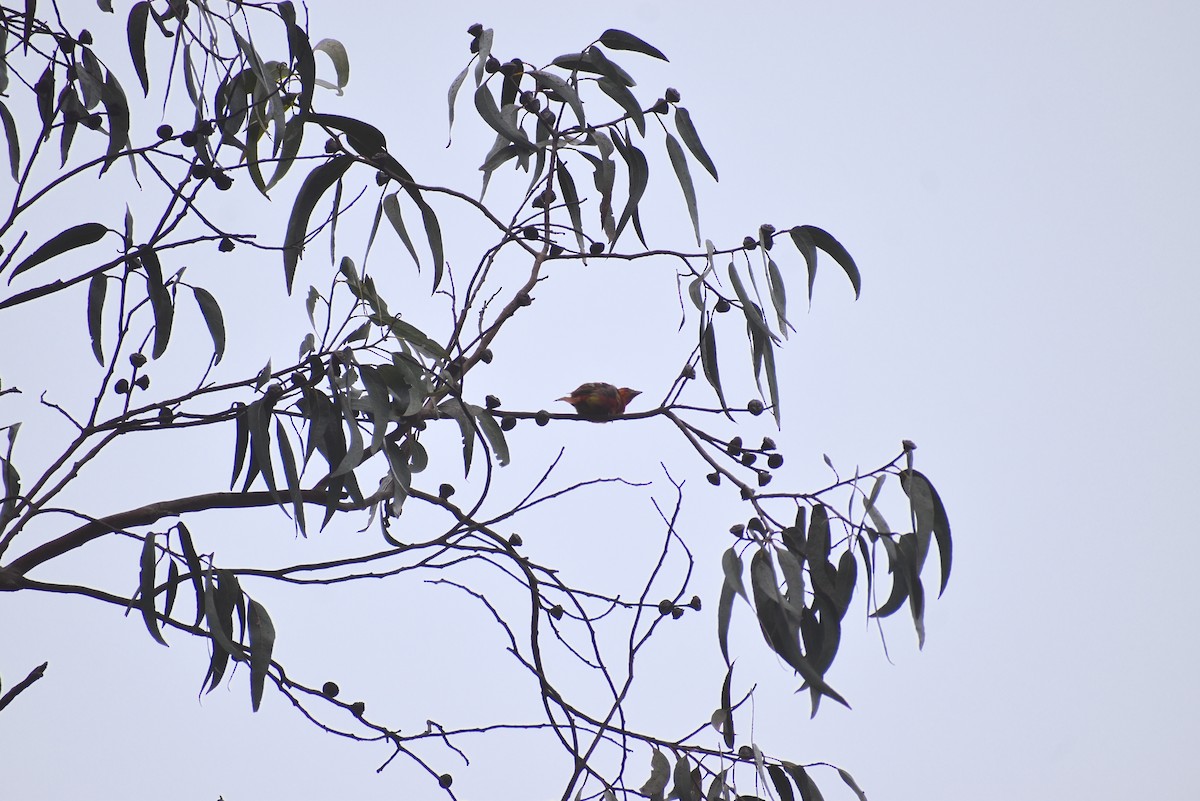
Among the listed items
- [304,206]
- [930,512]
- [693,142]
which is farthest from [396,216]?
[930,512]

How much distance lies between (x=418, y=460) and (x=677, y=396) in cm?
43

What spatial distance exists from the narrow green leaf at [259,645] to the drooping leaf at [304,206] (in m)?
0.48

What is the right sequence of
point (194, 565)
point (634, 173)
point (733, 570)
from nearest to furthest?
1. point (733, 570)
2. point (194, 565)
3. point (634, 173)

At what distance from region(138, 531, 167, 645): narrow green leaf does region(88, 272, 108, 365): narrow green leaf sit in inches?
15.1

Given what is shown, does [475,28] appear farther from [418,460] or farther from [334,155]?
[418,460]

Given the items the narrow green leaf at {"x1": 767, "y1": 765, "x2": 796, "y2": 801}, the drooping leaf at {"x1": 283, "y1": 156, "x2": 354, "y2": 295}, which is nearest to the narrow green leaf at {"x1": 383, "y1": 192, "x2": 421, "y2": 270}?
the drooping leaf at {"x1": 283, "y1": 156, "x2": 354, "y2": 295}

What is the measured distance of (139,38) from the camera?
6.16 feet

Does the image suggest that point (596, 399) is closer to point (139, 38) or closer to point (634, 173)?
point (634, 173)

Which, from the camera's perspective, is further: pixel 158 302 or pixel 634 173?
pixel 634 173

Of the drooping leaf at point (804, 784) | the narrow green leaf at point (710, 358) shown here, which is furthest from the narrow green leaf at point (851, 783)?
the narrow green leaf at point (710, 358)

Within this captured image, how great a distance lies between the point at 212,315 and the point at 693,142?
0.84 meters

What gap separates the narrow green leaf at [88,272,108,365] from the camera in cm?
183

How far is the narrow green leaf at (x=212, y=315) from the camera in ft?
6.11

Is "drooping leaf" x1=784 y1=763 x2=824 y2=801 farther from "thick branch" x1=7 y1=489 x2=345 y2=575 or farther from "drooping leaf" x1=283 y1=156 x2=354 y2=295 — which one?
"drooping leaf" x1=283 y1=156 x2=354 y2=295
